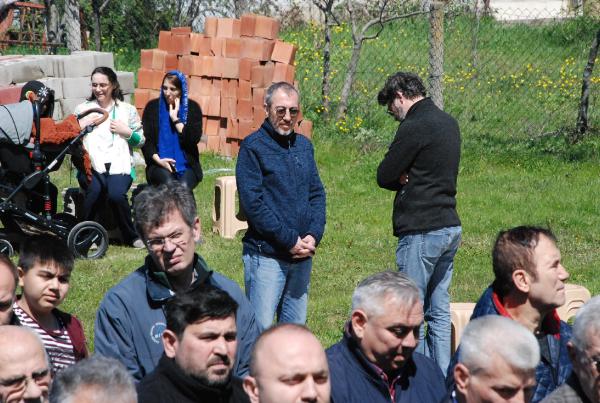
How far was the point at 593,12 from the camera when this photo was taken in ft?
47.7

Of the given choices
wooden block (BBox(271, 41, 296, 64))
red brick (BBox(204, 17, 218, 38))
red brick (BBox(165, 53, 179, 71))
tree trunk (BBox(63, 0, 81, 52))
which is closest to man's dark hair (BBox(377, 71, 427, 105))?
wooden block (BBox(271, 41, 296, 64))

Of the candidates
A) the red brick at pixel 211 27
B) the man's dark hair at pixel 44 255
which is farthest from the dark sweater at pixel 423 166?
the red brick at pixel 211 27

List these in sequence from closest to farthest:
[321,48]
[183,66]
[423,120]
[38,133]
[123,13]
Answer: [423,120] < [38,133] < [183,66] < [321,48] < [123,13]

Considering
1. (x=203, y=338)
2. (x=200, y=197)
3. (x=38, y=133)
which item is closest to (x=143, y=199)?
(x=203, y=338)

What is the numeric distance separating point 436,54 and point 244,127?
2.54 m

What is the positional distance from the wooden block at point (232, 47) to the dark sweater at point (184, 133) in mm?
3636

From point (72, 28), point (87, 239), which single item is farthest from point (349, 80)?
point (87, 239)

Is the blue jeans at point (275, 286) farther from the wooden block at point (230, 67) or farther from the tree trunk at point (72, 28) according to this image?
the tree trunk at point (72, 28)

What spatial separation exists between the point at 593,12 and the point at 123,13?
8512 millimetres

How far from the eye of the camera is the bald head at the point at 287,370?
3922 millimetres

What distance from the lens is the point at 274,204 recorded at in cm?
641

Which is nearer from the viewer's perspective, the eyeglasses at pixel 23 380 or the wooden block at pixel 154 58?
the eyeglasses at pixel 23 380

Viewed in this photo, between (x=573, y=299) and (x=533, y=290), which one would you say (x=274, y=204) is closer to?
(x=533, y=290)

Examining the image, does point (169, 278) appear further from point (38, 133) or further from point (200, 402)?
point (38, 133)
